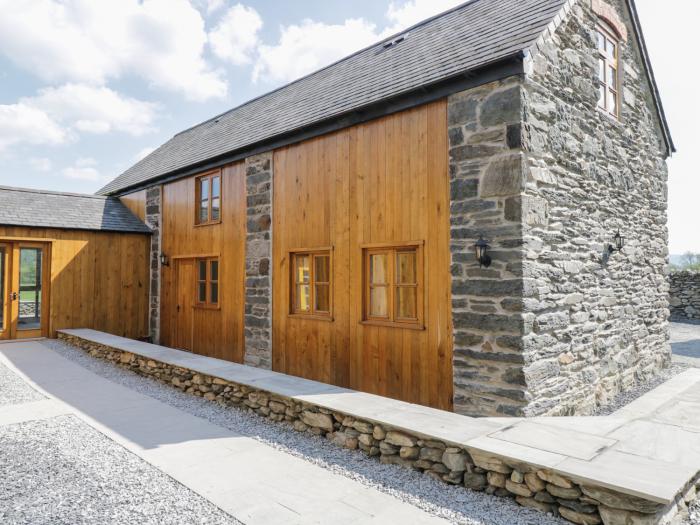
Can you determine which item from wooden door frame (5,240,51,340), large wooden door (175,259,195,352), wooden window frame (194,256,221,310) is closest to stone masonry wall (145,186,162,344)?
large wooden door (175,259,195,352)

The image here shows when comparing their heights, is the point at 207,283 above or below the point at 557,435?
above

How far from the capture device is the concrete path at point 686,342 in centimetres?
996

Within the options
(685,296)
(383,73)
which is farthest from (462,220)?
(685,296)

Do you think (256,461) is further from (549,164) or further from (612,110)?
(612,110)

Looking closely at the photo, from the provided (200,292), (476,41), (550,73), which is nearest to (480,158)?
(550,73)

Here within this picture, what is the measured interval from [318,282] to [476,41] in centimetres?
430

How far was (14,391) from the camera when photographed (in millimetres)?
6457

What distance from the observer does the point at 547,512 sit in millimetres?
3135

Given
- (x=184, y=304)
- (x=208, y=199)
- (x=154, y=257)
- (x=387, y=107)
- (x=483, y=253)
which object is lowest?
(x=184, y=304)

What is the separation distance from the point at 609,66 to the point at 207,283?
8730 mm

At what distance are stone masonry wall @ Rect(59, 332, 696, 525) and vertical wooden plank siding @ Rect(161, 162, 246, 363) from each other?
328 cm

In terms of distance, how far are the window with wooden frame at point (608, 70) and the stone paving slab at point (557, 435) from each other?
4781 millimetres

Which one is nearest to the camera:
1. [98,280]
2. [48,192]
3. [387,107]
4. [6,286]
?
[387,107]

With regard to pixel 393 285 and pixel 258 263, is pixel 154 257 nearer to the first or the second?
pixel 258 263
